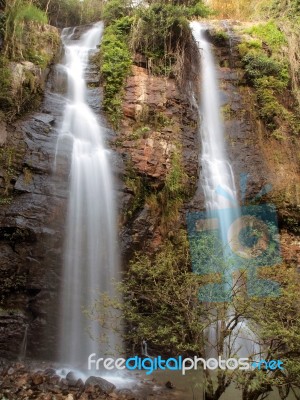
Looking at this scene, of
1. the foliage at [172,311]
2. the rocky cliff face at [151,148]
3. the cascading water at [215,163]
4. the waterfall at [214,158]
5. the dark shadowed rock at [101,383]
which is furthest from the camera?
the waterfall at [214,158]

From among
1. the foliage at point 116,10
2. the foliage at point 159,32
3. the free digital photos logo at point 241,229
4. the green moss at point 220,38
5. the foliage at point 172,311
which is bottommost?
the foliage at point 172,311

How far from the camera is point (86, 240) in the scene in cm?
754

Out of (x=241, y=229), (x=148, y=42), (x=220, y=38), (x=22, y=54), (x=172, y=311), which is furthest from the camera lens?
(x=220, y=38)

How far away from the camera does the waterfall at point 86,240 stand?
6805 mm

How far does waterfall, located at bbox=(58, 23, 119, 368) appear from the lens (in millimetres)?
6805

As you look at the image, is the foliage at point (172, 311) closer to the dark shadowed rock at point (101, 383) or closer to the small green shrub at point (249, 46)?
the dark shadowed rock at point (101, 383)

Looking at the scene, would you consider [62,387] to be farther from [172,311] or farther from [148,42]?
[148,42]

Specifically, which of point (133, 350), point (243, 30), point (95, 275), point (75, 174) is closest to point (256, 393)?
point (133, 350)

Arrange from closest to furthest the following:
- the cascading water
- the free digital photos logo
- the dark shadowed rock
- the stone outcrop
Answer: the stone outcrop → the dark shadowed rock → the free digital photos logo → the cascading water

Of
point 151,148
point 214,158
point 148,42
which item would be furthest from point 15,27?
point 214,158

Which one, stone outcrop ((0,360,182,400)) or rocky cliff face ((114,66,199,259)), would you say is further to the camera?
rocky cliff face ((114,66,199,259))

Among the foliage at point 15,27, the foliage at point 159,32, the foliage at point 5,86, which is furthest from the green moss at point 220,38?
the foliage at point 5,86

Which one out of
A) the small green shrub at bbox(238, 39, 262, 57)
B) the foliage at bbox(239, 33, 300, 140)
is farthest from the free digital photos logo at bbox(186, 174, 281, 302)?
the small green shrub at bbox(238, 39, 262, 57)

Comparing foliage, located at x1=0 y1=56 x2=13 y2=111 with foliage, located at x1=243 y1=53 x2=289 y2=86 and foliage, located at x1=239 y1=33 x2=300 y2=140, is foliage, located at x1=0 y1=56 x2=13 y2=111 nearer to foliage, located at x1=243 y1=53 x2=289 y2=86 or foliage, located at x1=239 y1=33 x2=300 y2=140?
foliage, located at x1=239 y1=33 x2=300 y2=140
